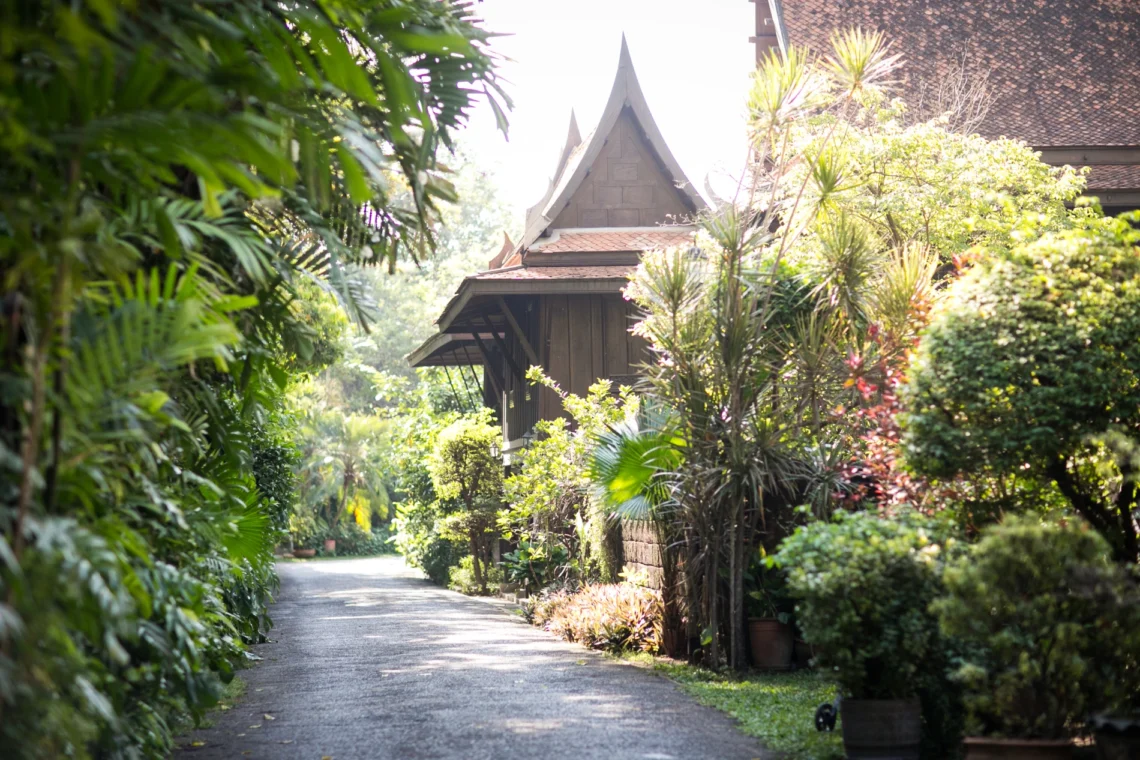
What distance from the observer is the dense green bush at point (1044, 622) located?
4.96 m

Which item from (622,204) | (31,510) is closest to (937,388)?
(31,510)

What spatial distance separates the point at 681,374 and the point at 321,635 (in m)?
5.78

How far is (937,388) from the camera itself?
242 inches

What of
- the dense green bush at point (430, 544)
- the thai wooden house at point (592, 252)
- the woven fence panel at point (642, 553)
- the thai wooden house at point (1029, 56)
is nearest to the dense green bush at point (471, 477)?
the thai wooden house at point (592, 252)

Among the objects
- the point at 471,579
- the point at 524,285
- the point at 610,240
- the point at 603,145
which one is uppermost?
the point at 603,145

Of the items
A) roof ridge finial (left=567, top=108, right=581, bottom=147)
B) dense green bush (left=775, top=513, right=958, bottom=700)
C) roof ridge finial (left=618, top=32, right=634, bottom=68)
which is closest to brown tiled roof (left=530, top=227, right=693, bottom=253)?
roof ridge finial (left=618, top=32, right=634, bottom=68)

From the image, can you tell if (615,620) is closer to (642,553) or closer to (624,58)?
(642,553)

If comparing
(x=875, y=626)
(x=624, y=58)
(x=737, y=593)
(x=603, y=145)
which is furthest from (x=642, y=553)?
(x=624, y=58)

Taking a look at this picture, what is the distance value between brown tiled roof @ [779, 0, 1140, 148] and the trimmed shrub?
10.4m

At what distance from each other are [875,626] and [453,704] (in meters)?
3.07

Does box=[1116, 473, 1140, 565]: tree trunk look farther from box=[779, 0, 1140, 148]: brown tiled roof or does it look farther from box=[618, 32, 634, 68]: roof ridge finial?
box=[779, 0, 1140, 148]: brown tiled roof

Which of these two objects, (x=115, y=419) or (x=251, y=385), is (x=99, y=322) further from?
(x=251, y=385)

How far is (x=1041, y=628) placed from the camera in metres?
5.04

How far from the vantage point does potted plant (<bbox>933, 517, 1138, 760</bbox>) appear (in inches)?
196
